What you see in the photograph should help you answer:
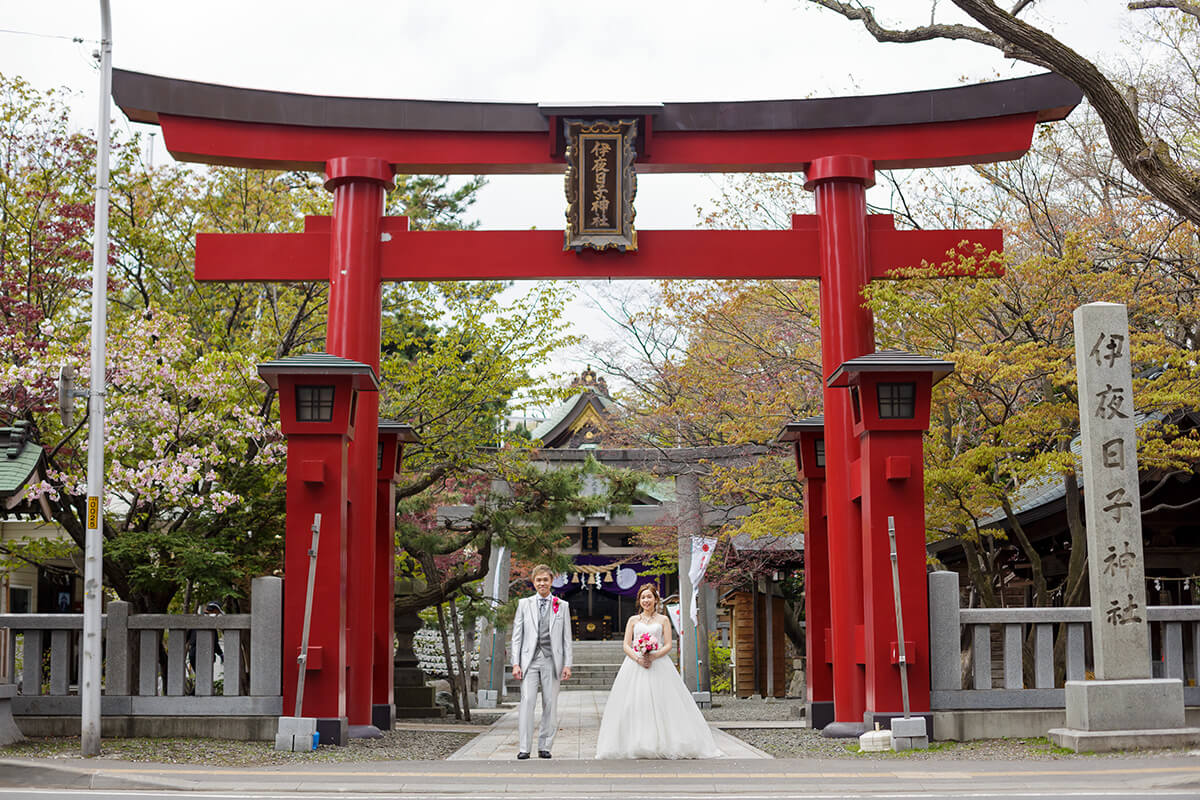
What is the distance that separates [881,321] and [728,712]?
29.2 feet

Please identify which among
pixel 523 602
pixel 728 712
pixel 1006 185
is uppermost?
pixel 1006 185

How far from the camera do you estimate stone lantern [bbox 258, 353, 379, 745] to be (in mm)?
12055

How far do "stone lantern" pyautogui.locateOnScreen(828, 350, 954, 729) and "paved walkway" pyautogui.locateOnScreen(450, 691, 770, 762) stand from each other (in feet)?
4.79

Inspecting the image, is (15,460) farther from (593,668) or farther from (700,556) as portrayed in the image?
(593,668)

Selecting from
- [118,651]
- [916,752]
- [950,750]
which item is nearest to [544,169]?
[118,651]

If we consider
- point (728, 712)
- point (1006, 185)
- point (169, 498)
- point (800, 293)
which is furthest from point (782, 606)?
point (169, 498)

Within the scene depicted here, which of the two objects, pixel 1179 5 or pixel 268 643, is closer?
pixel 1179 5

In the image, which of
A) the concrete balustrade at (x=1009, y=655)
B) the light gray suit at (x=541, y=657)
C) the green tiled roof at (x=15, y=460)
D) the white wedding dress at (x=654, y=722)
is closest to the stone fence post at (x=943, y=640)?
the concrete balustrade at (x=1009, y=655)

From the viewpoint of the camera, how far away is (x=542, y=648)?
11.4 metres

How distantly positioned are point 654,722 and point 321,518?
12.7ft

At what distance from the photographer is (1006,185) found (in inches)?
711

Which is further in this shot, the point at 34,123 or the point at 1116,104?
the point at 34,123

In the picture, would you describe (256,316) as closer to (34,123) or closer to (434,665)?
(34,123)

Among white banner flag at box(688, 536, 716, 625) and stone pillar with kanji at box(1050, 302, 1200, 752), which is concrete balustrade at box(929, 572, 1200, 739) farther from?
white banner flag at box(688, 536, 716, 625)
